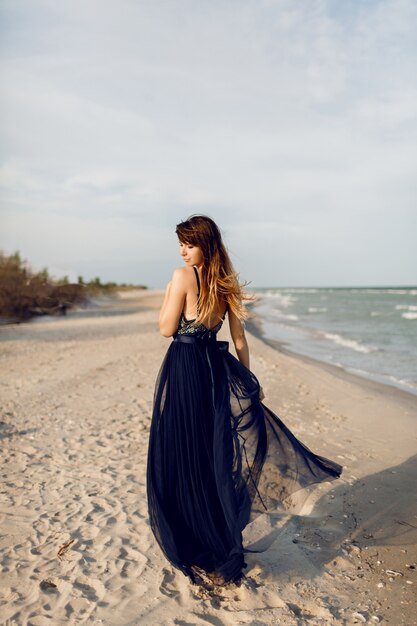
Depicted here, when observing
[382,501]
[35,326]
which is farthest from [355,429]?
[35,326]

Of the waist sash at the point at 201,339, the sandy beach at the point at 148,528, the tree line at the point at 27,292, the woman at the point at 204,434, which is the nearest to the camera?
the sandy beach at the point at 148,528

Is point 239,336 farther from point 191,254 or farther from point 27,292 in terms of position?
point 27,292

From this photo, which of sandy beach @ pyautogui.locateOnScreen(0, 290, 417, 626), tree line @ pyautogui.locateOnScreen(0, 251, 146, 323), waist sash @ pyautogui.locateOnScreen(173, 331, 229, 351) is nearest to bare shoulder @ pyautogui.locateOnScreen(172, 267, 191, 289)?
waist sash @ pyautogui.locateOnScreen(173, 331, 229, 351)

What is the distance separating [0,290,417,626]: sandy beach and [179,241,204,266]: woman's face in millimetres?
1853

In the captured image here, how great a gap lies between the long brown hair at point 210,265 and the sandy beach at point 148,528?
5.22ft

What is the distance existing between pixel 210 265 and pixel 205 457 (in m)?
1.18

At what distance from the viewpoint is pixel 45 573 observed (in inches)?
129

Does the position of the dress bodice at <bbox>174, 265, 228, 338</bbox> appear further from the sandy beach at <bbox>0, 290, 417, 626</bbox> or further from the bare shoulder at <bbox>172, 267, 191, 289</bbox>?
the sandy beach at <bbox>0, 290, 417, 626</bbox>

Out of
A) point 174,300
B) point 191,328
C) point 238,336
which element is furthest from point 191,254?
point 238,336

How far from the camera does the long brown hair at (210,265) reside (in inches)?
126

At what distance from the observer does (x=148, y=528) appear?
391 cm

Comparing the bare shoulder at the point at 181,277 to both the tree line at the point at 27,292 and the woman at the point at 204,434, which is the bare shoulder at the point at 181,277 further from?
the tree line at the point at 27,292

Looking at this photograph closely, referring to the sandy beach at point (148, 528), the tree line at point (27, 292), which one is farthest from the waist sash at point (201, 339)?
the tree line at point (27, 292)

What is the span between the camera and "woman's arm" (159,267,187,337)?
10.6 ft
